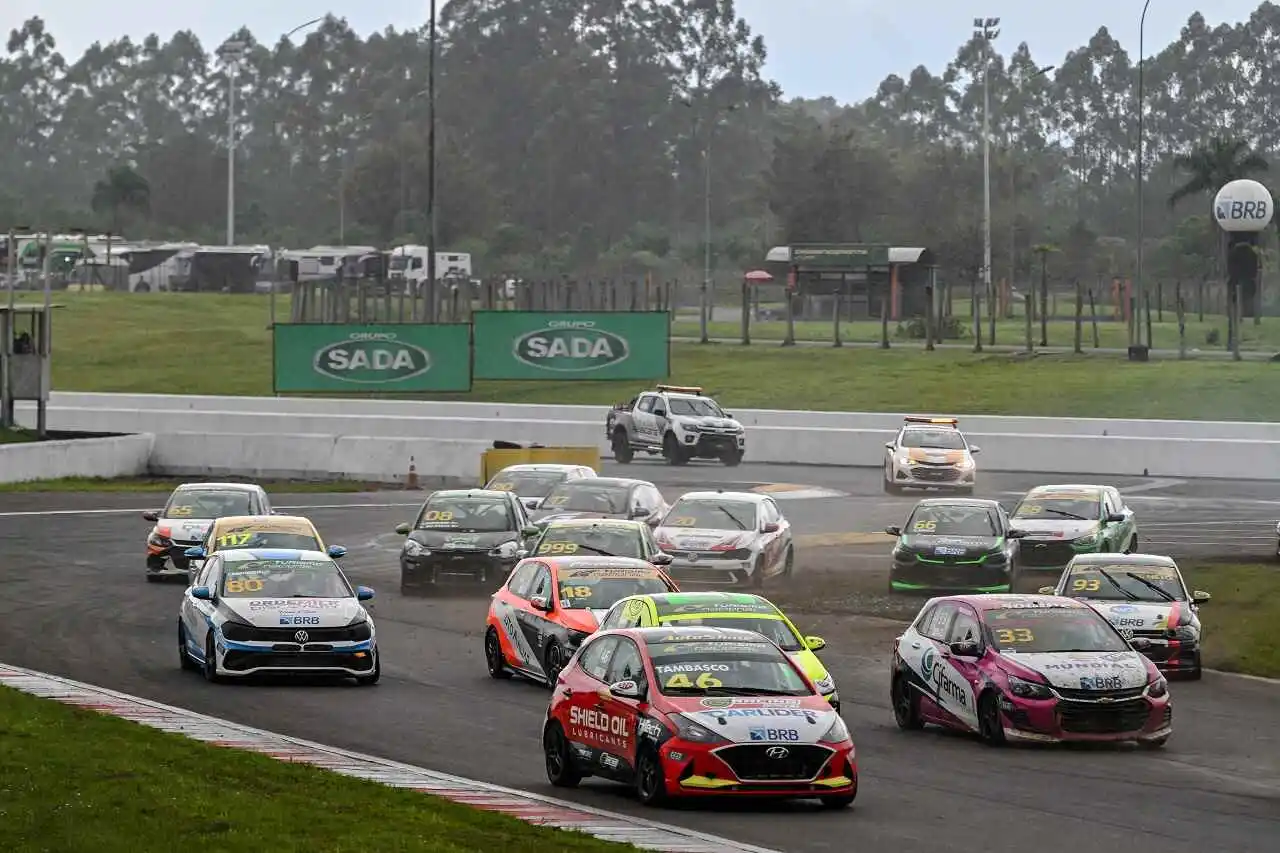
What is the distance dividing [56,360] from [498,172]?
248 feet

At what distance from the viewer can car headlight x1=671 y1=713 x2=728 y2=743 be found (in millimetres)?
13227

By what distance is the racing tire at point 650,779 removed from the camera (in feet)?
43.9

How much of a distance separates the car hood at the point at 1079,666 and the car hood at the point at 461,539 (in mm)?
11414

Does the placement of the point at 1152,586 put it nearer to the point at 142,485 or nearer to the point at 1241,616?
the point at 1241,616

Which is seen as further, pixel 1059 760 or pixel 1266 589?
pixel 1266 589

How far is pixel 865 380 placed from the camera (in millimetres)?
62062

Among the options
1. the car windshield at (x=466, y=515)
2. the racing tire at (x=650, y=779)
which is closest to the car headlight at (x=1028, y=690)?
the racing tire at (x=650, y=779)

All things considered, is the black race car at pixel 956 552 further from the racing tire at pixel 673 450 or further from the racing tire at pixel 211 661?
the racing tire at pixel 673 450

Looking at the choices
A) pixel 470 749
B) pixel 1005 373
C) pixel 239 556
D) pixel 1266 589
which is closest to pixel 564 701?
pixel 470 749

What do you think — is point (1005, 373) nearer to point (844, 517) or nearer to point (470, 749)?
point (844, 517)

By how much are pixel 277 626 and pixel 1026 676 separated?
6.96 m

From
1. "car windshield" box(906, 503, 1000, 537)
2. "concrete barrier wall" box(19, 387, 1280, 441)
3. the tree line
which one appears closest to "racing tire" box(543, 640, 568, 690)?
"car windshield" box(906, 503, 1000, 537)

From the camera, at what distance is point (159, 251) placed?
371ft

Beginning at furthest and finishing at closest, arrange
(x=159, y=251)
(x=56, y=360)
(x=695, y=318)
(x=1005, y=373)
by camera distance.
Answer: (x=159, y=251), (x=695, y=318), (x=56, y=360), (x=1005, y=373)
